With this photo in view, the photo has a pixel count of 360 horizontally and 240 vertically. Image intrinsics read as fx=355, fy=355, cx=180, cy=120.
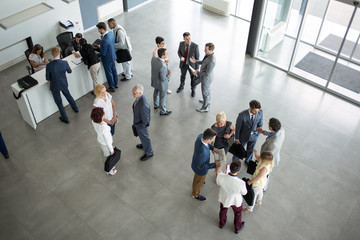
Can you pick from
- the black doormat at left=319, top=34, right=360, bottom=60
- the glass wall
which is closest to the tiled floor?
the glass wall

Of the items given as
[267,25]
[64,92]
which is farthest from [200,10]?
[64,92]

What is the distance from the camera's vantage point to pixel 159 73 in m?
6.89

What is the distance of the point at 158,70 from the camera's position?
22.5 ft

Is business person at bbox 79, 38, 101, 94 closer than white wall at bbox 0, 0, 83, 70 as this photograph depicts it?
Yes

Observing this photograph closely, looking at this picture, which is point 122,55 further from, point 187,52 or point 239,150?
point 239,150

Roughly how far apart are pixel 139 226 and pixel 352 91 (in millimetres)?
6063

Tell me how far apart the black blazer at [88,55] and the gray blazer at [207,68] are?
7.22 ft

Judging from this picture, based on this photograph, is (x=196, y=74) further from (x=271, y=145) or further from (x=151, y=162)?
(x=271, y=145)

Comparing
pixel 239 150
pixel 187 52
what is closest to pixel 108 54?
pixel 187 52

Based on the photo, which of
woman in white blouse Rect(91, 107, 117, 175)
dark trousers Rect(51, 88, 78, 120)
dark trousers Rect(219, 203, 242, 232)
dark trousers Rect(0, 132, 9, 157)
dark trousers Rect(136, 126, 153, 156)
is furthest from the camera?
dark trousers Rect(51, 88, 78, 120)

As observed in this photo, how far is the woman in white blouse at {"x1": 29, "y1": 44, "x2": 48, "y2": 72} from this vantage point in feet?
24.1

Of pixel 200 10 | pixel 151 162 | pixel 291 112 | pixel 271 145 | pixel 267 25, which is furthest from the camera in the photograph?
pixel 200 10

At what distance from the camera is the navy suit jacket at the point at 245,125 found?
5.74 m

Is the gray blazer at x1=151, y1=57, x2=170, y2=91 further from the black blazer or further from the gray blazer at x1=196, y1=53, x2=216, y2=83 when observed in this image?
the black blazer
